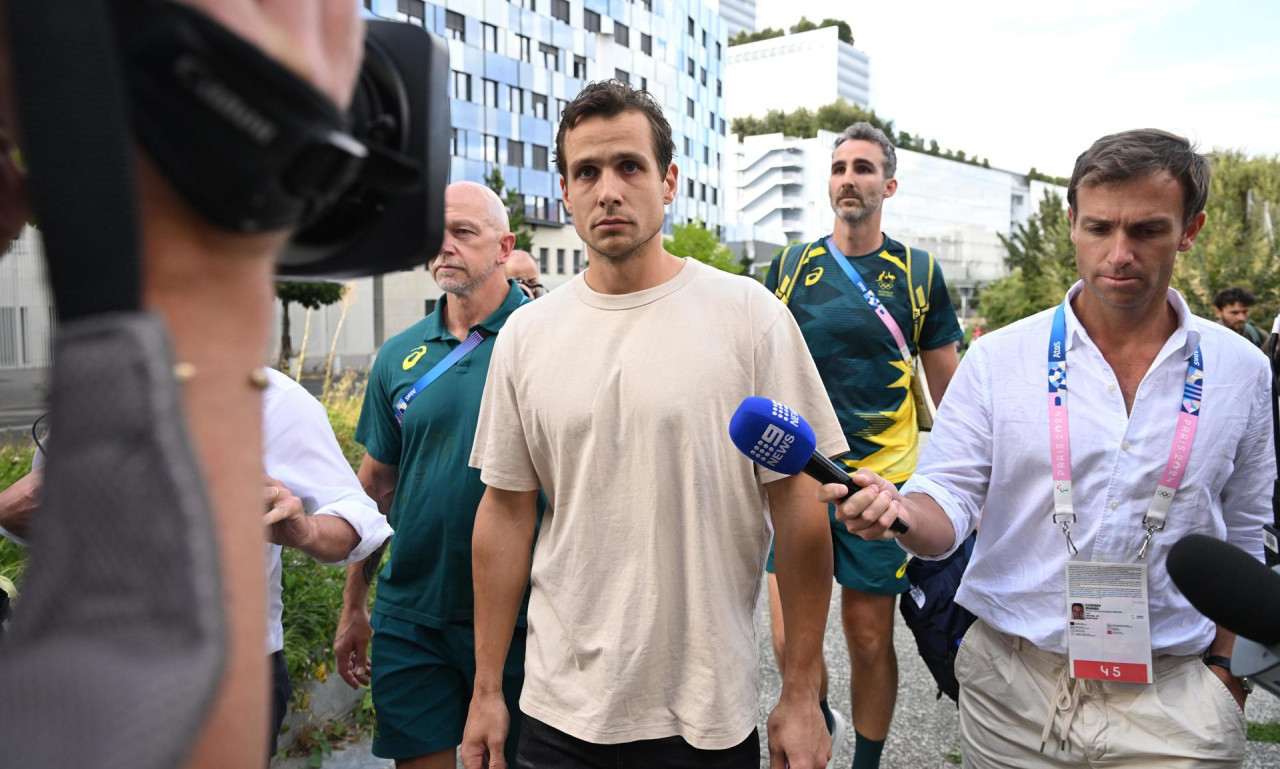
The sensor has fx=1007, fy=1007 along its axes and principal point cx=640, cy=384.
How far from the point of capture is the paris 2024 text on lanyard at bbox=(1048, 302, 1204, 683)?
9.02 ft

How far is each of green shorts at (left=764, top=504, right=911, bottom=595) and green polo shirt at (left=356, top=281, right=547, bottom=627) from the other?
174 cm

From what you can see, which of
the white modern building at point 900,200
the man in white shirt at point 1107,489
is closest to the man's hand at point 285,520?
the man in white shirt at point 1107,489

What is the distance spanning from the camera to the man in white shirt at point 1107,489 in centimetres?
277

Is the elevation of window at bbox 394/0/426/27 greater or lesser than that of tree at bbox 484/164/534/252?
greater

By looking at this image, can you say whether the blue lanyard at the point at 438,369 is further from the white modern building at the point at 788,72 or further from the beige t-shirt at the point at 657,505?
the white modern building at the point at 788,72

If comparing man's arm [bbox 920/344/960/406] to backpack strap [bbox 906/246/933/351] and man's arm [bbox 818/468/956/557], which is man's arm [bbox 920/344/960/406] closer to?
backpack strap [bbox 906/246/933/351]

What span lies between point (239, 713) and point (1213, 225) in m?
23.5

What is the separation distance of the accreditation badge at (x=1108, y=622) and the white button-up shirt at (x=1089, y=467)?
4 cm

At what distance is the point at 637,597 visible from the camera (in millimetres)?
2861

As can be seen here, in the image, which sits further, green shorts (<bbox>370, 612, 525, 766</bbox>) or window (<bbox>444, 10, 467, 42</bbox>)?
window (<bbox>444, 10, 467, 42</bbox>)

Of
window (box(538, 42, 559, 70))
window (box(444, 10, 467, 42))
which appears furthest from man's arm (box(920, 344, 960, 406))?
window (box(538, 42, 559, 70))

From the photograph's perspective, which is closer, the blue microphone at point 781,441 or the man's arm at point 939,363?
the blue microphone at point 781,441

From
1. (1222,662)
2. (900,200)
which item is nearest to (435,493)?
(1222,662)

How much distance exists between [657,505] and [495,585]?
0.71 m
